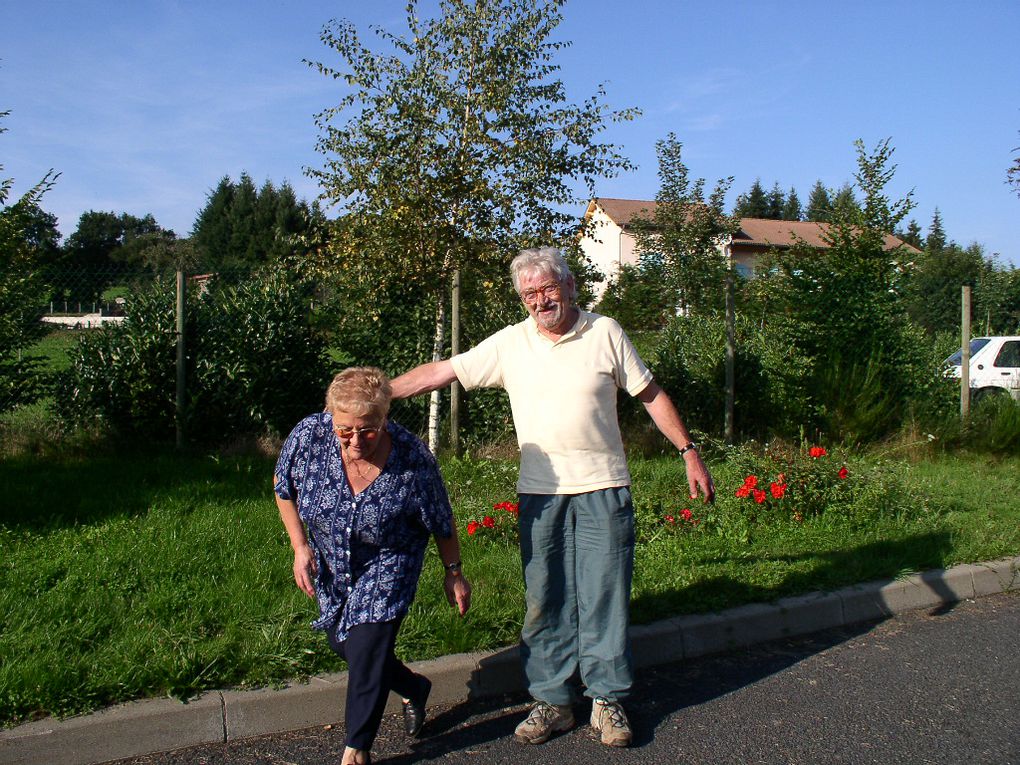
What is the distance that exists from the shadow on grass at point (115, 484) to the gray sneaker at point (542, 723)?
3245 mm

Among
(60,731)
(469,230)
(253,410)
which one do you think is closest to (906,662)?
(60,731)

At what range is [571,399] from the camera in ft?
A: 12.1

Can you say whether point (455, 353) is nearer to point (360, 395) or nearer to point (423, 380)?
point (423, 380)

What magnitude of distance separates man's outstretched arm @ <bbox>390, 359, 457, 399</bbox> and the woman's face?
1.35ft

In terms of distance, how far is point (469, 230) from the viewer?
820cm

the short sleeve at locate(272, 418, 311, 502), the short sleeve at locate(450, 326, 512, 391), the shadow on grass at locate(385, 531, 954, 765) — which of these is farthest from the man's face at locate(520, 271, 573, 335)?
the shadow on grass at locate(385, 531, 954, 765)

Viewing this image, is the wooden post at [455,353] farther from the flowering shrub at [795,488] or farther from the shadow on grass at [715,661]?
the shadow on grass at [715,661]

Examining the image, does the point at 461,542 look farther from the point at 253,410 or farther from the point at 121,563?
the point at 253,410

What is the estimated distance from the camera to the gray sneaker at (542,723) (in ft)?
12.2

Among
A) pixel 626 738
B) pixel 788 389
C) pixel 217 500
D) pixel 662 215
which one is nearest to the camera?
pixel 626 738

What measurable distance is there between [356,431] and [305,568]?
602 mm

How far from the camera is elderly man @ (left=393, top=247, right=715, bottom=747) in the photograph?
368 centimetres

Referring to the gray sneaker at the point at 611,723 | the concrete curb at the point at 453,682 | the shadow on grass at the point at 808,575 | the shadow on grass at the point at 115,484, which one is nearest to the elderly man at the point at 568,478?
the gray sneaker at the point at 611,723

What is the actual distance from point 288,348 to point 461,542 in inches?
135
